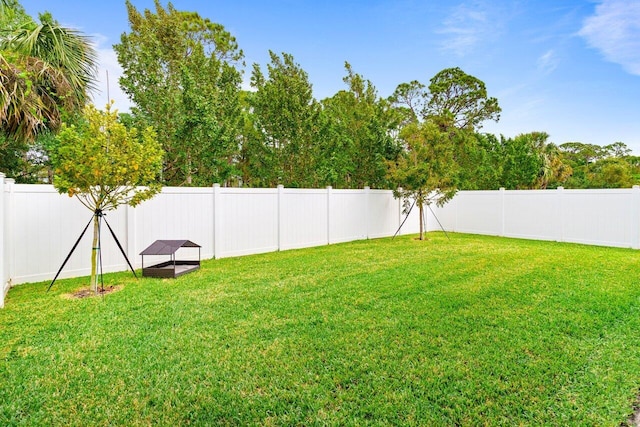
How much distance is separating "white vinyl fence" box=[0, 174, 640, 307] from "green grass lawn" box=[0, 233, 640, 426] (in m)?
0.76

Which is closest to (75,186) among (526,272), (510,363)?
(510,363)

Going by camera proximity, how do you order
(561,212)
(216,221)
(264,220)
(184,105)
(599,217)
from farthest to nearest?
(561,212)
(599,217)
(184,105)
(264,220)
(216,221)

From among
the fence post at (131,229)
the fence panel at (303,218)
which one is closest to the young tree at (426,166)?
the fence panel at (303,218)

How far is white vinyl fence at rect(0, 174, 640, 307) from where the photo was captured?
17.6 feet

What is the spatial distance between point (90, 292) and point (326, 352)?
12.2ft

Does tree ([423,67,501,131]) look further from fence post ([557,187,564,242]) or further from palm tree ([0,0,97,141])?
palm tree ([0,0,97,141])

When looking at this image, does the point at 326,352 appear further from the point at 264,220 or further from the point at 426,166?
the point at 426,166

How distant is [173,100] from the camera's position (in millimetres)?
9617

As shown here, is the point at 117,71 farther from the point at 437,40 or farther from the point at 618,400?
the point at 618,400

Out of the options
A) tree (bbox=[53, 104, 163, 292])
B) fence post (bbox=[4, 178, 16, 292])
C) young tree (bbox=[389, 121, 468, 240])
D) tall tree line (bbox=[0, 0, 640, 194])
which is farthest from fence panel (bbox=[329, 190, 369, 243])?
fence post (bbox=[4, 178, 16, 292])

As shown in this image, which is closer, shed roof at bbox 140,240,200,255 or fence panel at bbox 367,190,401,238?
shed roof at bbox 140,240,200,255

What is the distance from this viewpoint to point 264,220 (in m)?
8.45

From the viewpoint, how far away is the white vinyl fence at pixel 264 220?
5.38m

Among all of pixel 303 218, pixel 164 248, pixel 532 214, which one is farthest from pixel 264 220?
pixel 532 214
